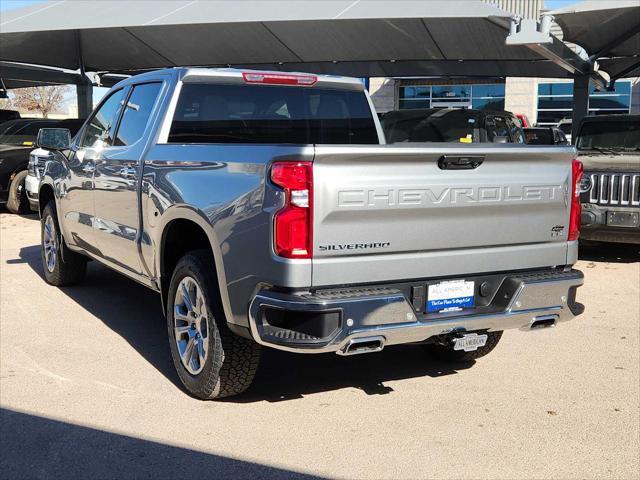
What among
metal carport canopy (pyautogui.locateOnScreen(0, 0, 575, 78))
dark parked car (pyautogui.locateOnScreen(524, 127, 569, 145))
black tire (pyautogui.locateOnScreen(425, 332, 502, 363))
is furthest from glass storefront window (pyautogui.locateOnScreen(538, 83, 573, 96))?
black tire (pyautogui.locateOnScreen(425, 332, 502, 363))

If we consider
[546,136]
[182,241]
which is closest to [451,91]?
[546,136]

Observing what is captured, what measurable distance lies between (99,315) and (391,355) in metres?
A: 2.63

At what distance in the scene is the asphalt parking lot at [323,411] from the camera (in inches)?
149

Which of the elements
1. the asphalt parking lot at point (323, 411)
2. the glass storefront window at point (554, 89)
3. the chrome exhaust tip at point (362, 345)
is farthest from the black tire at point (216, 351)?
the glass storefront window at point (554, 89)

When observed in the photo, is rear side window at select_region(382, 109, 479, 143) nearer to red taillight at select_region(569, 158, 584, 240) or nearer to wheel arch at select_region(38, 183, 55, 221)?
wheel arch at select_region(38, 183, 55, 221)

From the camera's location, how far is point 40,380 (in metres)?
4.98

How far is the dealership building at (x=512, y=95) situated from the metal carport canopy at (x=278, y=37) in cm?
1064

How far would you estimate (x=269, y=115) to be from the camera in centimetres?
561

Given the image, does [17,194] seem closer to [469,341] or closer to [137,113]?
[137,113]

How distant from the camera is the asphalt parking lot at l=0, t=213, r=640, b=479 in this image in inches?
149

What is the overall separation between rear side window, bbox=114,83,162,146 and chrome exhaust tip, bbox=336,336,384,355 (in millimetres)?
2391

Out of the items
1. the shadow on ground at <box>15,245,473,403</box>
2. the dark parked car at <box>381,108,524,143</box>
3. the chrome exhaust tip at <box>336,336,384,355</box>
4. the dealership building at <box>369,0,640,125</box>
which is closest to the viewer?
the chrome exhaust tip at <box>336,336,384,355</box>

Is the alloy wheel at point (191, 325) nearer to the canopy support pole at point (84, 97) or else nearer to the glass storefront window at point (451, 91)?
the canopy support pole at point (84, 97)

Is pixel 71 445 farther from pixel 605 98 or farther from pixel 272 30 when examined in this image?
pixel 605 98
